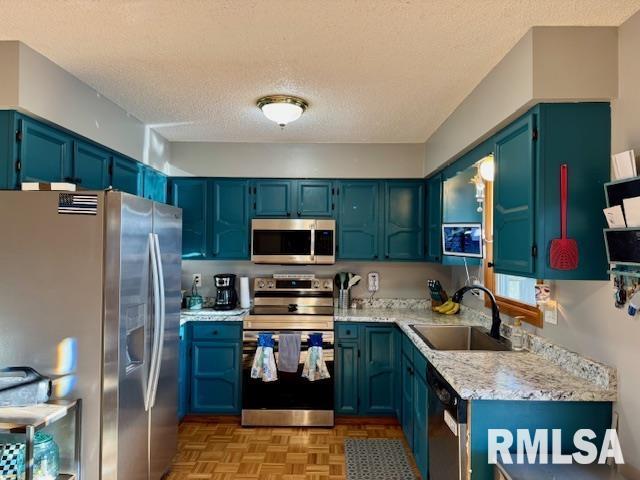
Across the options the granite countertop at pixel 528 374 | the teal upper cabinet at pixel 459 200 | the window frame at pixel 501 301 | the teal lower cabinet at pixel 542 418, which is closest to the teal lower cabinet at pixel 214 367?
the granite countertop at pixel 528 374

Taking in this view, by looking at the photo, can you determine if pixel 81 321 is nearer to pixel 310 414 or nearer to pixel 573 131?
pixel 310 414

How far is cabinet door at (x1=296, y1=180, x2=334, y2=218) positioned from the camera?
363 centimetres

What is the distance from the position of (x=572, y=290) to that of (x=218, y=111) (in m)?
2.36

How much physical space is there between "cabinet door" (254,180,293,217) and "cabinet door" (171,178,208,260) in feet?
1.58

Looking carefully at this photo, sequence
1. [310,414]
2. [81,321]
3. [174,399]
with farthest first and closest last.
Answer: [310,414]
[174,399]
[81,321]

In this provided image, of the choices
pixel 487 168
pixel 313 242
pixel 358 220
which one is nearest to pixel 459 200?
pixel 487 168

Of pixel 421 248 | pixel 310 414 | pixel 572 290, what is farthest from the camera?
pixel 421 248

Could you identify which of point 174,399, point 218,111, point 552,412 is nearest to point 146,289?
point 174,399

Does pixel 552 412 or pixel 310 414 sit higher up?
pixel 552 412

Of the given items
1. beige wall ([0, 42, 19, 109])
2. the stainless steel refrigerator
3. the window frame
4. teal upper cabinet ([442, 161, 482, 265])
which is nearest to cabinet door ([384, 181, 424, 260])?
teal upper cabinet ([442, 161, 482, 265])

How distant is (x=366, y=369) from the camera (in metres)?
3.32

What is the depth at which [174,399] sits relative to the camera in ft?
8.51

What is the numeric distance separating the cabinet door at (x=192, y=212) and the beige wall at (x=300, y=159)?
0.12 m

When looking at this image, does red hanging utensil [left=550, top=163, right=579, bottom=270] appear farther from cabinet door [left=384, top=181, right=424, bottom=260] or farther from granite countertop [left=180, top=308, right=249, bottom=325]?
Answer: granite countertop [left=180, top=308, right=249, bottom=325]
